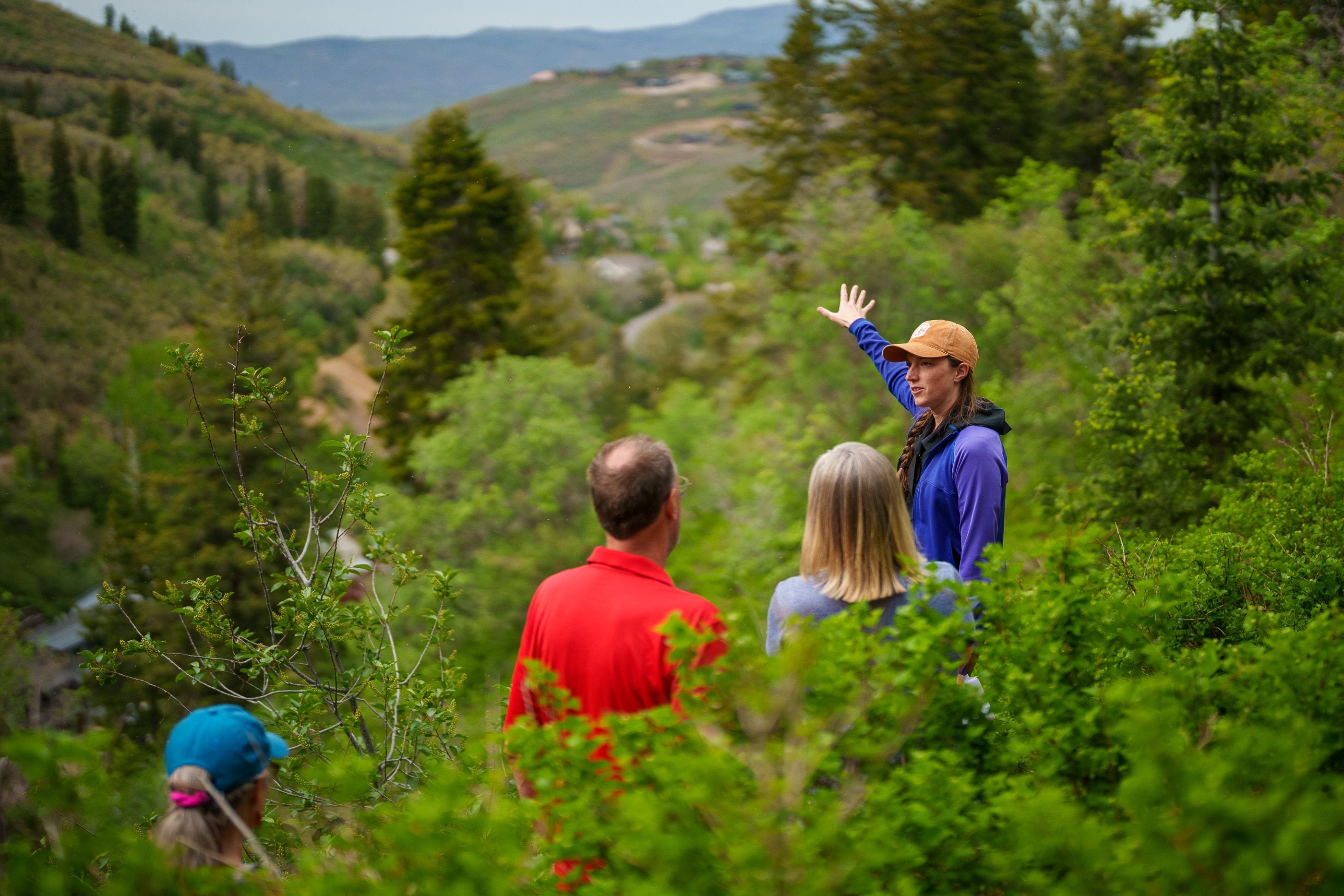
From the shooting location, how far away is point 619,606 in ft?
8.46

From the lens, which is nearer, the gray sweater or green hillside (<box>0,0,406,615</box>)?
the gray sweater

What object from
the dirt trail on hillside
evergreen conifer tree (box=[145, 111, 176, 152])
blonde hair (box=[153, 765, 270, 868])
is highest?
Result: evergreen conifer tree (box=[145, 111, 176, 152])

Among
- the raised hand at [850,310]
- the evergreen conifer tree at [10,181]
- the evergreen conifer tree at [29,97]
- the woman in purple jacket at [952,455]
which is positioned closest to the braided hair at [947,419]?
the woman in purple jacket at [952,455]

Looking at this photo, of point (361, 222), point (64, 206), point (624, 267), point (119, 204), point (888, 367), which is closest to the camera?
point (888, 367)

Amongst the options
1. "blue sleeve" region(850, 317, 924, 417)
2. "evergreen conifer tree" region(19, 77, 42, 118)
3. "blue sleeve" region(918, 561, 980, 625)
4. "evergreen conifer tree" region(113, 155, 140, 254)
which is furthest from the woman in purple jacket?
"evergreen conifer tree" region(19, 77, 42, 118)

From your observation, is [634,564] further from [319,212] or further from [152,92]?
[152,92]

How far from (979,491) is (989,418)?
382mm

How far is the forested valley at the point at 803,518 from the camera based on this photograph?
2014 millimetres

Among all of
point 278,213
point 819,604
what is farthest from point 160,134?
point 819,604

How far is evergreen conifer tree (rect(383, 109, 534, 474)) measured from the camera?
29844 mm

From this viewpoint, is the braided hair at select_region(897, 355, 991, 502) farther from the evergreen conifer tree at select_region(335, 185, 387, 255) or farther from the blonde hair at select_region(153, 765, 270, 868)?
the evergreen conifer tree at select_region(335, 185, 387, 255)

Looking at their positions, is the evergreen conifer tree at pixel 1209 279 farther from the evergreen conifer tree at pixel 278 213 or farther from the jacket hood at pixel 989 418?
the evergreen conifer tree at pixel 278 213

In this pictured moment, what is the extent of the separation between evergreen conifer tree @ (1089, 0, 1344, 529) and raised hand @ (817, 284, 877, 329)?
424 centimetres

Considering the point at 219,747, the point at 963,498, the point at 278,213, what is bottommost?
the point at 219,747
